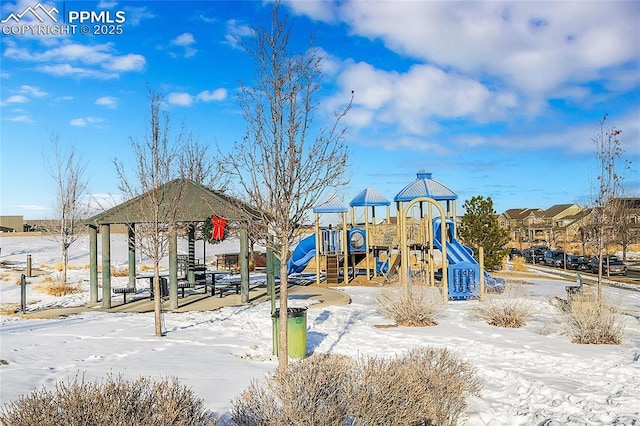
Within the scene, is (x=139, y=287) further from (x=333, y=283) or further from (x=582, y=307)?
(x=582, y=307)

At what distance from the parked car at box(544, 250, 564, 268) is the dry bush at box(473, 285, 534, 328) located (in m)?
30.9

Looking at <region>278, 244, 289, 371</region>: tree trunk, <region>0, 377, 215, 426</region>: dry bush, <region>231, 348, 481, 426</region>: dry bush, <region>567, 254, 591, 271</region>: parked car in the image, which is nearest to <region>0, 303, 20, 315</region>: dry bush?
<region>278, 244, 289, 371</region>: tree trunk

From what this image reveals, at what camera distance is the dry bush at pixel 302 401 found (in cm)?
416

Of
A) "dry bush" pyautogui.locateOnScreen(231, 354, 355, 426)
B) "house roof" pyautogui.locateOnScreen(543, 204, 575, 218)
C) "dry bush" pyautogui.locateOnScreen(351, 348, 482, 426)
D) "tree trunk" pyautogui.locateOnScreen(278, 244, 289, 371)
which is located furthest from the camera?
"house roof" pyautogui.locateOnScreen(543, 204, 575, 218)

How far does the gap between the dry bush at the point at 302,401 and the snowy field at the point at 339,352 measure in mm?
1062

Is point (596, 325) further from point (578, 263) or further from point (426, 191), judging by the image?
point (578, 263)

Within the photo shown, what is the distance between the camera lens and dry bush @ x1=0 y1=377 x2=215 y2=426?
374 cm

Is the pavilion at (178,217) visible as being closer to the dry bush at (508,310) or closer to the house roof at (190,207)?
the house roof at (190,207)

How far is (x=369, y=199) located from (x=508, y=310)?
527 inches

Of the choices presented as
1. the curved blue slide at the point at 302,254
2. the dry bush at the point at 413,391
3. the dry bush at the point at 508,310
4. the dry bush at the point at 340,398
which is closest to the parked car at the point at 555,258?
the curved blue slide at the point at 302,254

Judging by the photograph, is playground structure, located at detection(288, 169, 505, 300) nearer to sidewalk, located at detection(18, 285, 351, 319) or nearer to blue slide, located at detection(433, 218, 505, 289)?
blue slide, located at detection(433, 218, 505, 289)

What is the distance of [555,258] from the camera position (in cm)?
4206

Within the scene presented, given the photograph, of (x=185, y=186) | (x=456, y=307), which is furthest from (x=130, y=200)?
(x=456, y=307)

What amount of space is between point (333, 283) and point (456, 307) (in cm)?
787
